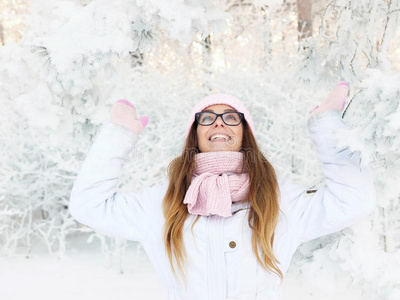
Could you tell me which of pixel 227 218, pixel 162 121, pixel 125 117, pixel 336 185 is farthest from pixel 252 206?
pixel 162 121

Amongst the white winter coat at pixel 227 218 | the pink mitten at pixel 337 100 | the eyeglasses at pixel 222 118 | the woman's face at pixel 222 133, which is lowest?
the white winter coat at pixel 227 218

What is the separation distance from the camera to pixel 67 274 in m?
5.88

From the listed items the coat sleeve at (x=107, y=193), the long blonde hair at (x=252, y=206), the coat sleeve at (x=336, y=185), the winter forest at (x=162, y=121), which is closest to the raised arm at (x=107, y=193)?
the coat sleeve at (x=107, y=193)

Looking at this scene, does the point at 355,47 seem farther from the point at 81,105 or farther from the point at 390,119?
the point at 81,105

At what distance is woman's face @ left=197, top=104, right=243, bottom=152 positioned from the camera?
2.35 m

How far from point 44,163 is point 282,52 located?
5.03m

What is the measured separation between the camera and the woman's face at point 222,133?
7.70ft

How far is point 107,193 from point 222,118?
71 centimetres

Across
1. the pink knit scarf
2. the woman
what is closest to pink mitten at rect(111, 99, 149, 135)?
the woman

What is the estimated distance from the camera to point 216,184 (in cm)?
218

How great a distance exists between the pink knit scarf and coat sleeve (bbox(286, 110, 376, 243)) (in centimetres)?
38

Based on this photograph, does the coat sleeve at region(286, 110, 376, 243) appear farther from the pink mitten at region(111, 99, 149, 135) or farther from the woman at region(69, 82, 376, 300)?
the pink mitten at region(111, 99, 149, 135)

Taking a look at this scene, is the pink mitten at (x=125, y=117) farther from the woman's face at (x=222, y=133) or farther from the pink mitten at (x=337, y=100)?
the pink mitten at (x=337, y=100)

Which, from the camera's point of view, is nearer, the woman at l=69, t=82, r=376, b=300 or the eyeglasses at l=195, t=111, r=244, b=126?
the woman at l=69, t=82, r=376, b=300
